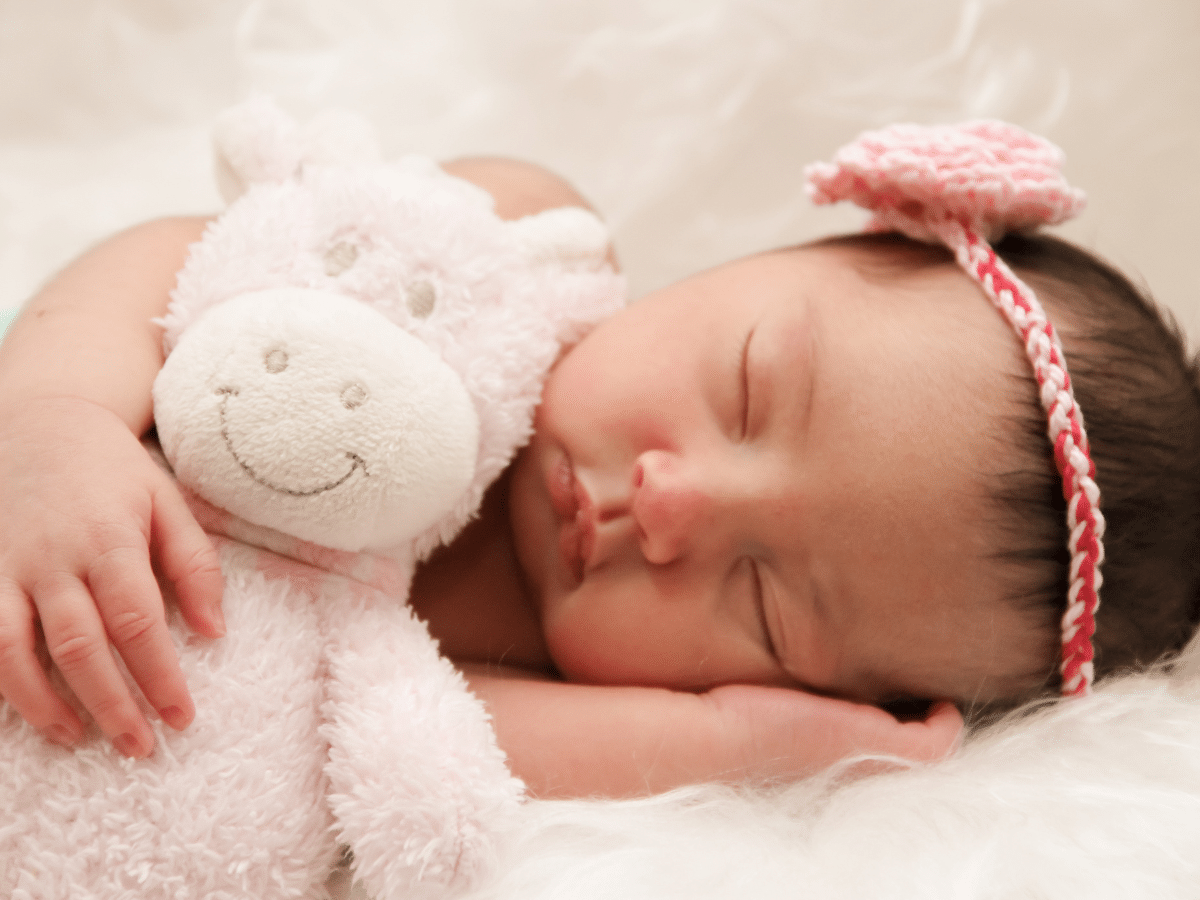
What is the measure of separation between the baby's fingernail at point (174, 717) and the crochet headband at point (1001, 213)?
2.22ft

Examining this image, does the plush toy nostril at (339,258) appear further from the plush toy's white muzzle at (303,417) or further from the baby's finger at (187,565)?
the baby's finger at (187,565)

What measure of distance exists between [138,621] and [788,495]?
49 centimetres

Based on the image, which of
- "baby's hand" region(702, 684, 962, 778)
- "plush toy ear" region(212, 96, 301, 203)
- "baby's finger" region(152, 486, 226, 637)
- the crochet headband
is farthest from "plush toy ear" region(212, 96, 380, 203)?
"baby's hand" region(702, 684, 962, 778)

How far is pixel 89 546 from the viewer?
2.02 ft

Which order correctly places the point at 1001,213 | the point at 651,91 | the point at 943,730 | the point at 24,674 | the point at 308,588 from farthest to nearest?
the point at 651,91
the point at 1001,213
the point at 943,730
the point at 308,588
the point at 24,674

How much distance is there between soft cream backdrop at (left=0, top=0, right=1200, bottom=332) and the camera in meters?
1.37

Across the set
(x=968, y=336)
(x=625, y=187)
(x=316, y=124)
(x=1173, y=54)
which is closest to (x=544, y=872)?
(x=968, y=336)

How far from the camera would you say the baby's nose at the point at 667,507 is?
826 millimetres

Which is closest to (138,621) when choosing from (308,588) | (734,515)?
(308,588)

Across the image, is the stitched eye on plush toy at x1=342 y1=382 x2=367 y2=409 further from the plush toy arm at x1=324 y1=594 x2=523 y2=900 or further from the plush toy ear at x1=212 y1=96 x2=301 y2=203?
the plush toy ear at x1=212 y1=96 x2=301 y2=203

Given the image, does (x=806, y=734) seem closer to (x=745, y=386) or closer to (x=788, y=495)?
(x=788, y=495)

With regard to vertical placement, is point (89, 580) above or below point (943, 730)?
above

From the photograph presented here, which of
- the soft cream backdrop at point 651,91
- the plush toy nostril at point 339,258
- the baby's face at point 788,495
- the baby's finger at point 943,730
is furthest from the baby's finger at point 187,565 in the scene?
the soft cream backdrop at point 651,91

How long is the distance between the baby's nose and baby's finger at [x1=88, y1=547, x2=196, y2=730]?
37cm
